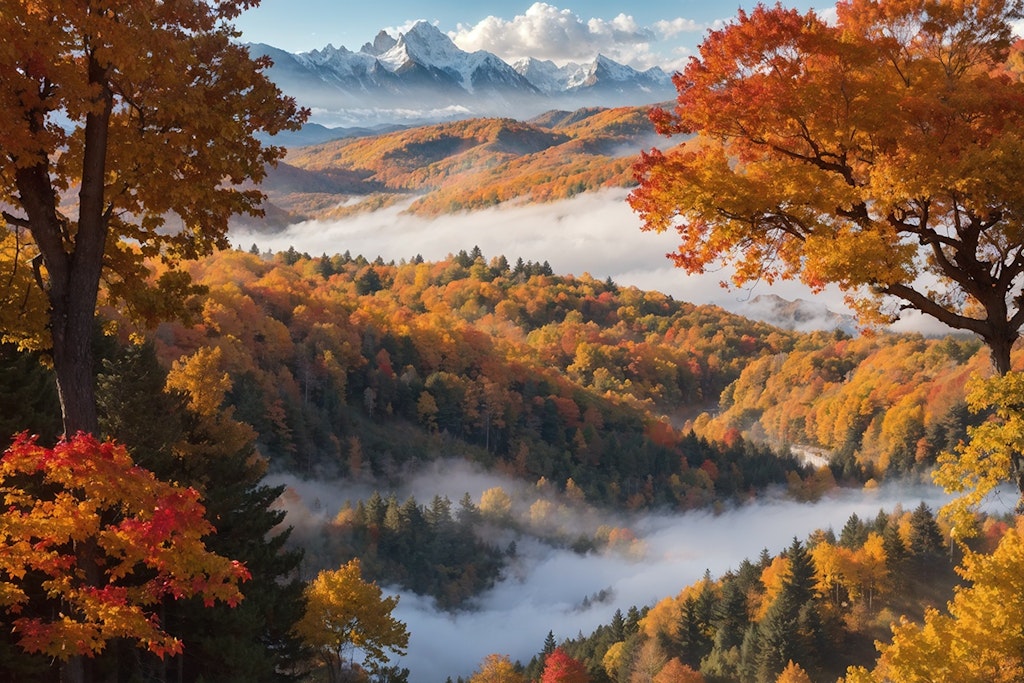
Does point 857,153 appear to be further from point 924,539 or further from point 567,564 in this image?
point 567,564

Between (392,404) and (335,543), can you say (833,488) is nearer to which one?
(392,404)

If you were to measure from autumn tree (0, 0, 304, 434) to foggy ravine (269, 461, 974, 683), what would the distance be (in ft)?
242

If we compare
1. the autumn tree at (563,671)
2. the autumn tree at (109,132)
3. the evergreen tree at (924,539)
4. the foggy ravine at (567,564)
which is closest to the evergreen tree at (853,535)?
the evergreen tree at (924,539)

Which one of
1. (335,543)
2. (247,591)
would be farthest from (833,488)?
Answer: (247,591)

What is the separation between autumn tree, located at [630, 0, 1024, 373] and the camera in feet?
35.9

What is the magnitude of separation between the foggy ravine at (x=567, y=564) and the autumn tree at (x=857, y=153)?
2937 inches

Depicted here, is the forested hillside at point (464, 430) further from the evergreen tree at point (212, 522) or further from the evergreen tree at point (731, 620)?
the evergreen tree at point (212, 522)

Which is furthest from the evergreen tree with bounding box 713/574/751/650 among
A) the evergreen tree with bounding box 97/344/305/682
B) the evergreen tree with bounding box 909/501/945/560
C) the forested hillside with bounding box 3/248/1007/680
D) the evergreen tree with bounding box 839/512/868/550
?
the evergreen tree with bounding box 97/344/305/682

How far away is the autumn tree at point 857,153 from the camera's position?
1094cm

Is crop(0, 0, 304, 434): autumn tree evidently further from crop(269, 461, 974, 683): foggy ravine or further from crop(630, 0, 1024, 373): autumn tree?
crop(269, 461, 974, 683): foggy ravine

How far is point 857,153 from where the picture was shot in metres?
11.9

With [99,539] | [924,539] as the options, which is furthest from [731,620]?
[99,539]

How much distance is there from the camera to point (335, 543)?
8431 centimetres

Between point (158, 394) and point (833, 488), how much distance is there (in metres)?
156
